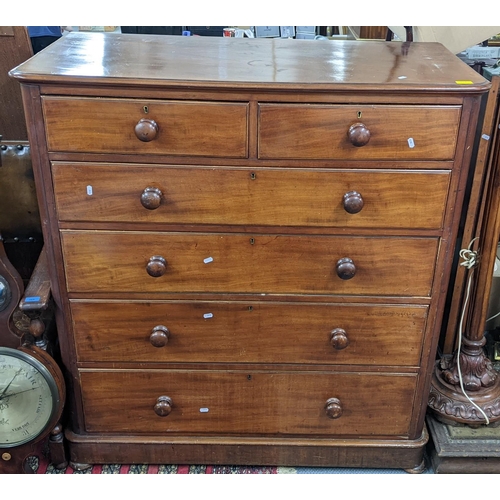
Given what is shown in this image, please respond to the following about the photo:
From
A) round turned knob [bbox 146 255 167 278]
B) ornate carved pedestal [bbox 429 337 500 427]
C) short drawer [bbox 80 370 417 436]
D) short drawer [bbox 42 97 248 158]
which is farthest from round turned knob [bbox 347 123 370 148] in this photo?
ornate carved pedestal [bbox 429 337 500 427]

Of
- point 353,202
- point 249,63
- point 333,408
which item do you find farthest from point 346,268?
point 249,63

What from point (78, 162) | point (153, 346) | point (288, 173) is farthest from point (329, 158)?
point (153, 346)

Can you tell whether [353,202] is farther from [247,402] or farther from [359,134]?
[247,402]

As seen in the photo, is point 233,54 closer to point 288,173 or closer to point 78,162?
point 288,173

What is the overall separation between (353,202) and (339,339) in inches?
15.1

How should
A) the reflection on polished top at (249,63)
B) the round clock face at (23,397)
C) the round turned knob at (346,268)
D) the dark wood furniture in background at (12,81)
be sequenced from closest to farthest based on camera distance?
the reflection on polished top at (249,63) < the round turned knob at (346,268) < the round clock face at (23,397) < the dark wood furniture in background at (12,81)

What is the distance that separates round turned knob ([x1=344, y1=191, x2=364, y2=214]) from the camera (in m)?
1.37

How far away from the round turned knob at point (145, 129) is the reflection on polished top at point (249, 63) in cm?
9

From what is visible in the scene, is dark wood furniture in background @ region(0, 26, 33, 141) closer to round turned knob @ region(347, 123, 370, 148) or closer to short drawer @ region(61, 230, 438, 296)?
short drawer @ region(61, 230, 438, 296)

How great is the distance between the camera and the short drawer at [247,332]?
1.54 m

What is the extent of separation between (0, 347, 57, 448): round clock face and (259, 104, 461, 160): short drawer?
0.84m

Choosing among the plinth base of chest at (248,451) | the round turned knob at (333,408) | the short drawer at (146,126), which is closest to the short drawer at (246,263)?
the short drawer at (146,126)

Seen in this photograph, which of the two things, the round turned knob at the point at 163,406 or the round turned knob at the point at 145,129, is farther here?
the round turned knob at the point at 163,406

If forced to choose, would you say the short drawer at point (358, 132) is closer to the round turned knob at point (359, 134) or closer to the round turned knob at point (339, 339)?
the round turned knob at point (359, 134)
